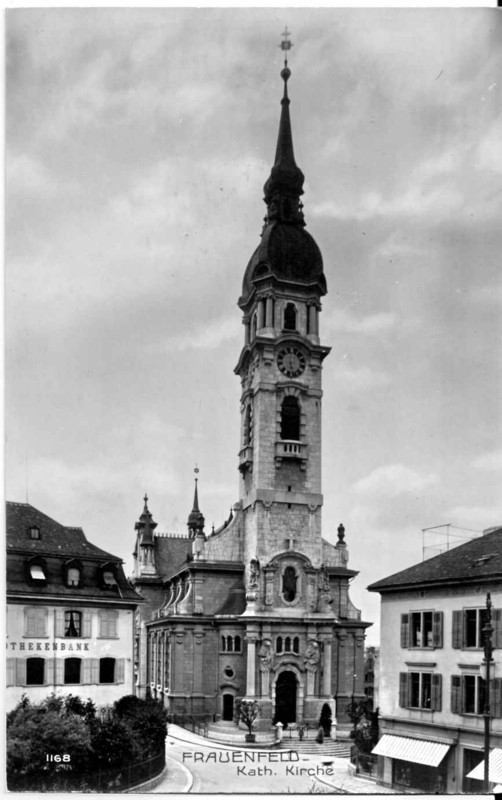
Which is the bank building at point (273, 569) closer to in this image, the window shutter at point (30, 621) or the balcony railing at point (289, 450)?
the balcony railing at point (289, 450)

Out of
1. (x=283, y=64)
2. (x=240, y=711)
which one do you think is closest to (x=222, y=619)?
(x=240, y=711)

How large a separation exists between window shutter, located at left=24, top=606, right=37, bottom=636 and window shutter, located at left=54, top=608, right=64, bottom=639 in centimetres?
72

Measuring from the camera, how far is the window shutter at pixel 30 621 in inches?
914

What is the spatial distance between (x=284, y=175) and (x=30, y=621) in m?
15.4

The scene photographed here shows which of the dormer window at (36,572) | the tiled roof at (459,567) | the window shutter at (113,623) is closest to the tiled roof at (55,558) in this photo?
the dormer window at (36,572)

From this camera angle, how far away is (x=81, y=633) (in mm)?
24922

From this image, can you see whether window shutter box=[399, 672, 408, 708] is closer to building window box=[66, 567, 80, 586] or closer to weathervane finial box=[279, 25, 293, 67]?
building window box=[66, 567, 80, 586]

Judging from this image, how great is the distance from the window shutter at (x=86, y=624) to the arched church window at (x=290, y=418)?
19.1 meters

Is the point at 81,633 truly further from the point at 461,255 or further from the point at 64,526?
the point at 461,255

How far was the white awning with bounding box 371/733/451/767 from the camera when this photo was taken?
72.5 ft

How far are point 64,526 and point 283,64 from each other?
14.5 m

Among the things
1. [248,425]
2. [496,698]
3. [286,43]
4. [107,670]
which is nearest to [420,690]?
[496,698]

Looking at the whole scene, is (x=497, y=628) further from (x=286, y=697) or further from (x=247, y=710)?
(x=286, y=697)

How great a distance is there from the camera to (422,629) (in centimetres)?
2425
